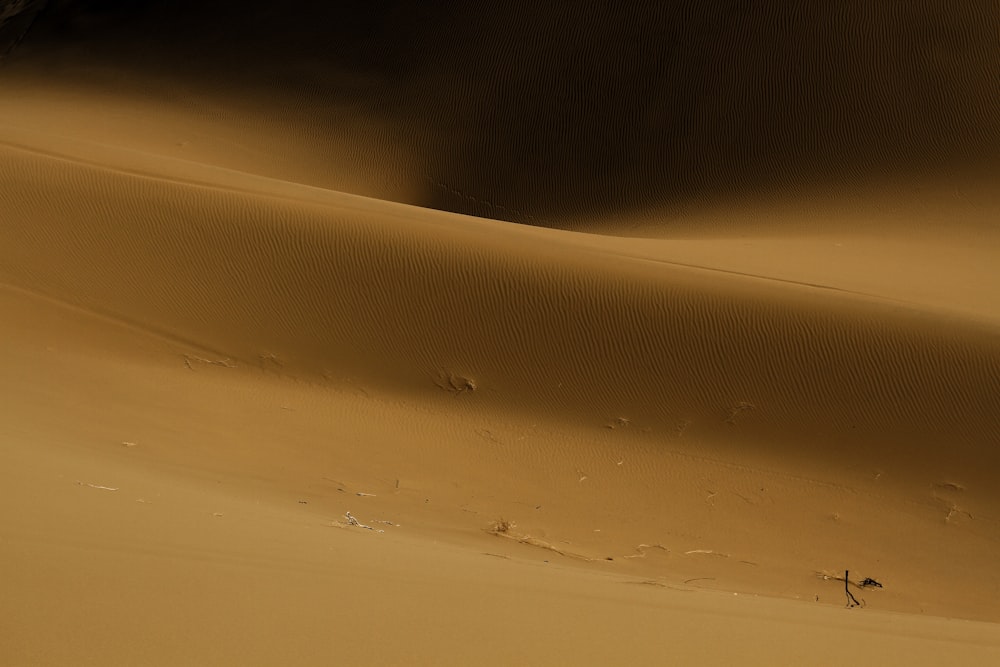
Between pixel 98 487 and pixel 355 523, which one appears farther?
pixel 355 523

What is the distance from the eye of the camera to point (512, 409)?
7.67 m

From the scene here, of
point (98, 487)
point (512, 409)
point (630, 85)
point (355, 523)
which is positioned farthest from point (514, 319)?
point (630, 85)

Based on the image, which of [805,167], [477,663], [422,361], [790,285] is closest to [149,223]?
[422,361]

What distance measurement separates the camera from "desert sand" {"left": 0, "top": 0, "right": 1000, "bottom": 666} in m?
3.19

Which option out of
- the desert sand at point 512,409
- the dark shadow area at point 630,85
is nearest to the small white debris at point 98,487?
the desert sand at point 512,409

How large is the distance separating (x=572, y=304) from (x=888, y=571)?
3152mm

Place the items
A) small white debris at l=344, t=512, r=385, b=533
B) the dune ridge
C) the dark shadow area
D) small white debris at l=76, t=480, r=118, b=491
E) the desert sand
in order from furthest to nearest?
the dark shadow area
the dune ridge
small white debris at l=344, t=512, r=385, b=533
small white debris at l=76, t=480, r=118, b=491
the desert sand

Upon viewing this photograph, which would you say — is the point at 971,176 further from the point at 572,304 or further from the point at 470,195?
the point at 572,304

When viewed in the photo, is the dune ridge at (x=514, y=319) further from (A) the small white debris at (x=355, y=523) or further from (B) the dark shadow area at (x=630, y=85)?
(B) the dark shadow area at (x=630, y=85)

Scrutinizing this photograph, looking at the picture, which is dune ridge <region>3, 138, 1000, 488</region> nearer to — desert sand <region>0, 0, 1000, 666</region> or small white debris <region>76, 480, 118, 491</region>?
desert sand <region>0, 0, 1000, 666</region>

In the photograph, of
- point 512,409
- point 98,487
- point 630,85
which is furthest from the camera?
point 630,85

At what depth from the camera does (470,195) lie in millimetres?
15664

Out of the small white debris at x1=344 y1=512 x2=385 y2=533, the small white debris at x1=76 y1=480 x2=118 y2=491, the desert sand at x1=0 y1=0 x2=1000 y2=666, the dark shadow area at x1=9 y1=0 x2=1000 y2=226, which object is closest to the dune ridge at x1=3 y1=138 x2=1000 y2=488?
the desert sand at x1=0 y1=0 x2=1000 y2=666

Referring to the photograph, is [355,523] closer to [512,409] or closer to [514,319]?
[512,409]
